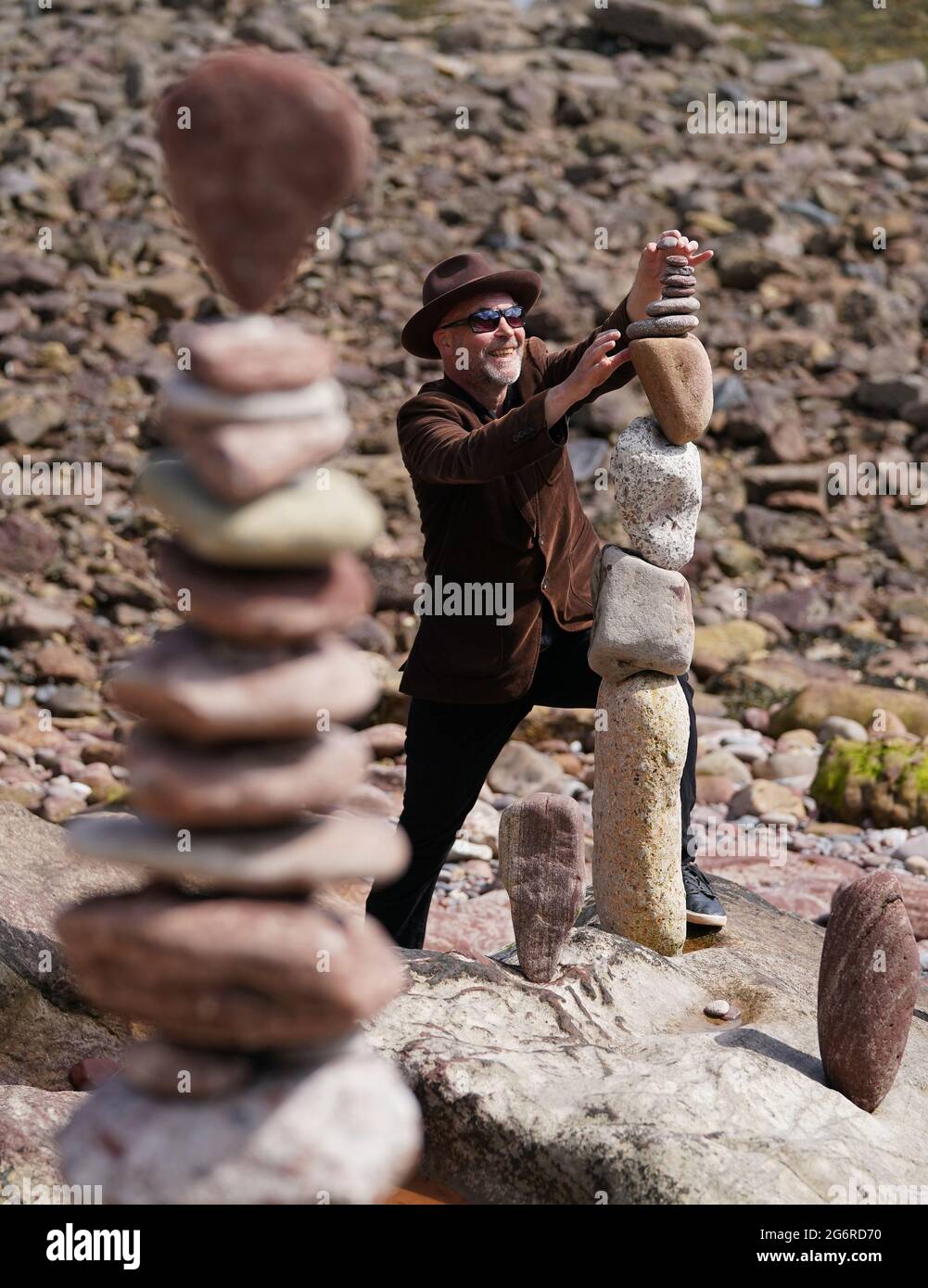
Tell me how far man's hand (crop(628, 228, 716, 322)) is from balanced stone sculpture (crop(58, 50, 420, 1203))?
7.88 ft

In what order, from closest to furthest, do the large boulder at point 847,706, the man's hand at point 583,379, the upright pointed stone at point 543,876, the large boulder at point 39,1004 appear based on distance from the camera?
the man's hand at point 583,379 < the large boulder at point 39,1004 < the upright pointed stone at point 543,876 < the large boulder at point 847,706

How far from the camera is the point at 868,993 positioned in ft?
15.0

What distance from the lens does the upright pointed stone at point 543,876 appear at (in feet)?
16.6

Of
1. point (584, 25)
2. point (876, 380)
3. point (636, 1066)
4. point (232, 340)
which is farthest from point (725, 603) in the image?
point (584, 25)

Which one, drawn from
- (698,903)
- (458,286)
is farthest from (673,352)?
(698,903)

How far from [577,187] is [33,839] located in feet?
50.7

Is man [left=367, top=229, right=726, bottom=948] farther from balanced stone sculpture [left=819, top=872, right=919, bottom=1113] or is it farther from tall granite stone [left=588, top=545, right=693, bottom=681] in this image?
balanced stone sculpture [left=819, top=872, right=919, bottom=1113]

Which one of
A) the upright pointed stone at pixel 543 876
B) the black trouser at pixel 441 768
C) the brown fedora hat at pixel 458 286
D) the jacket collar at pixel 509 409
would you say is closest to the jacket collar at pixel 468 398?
the jacket collar at pixel 509 409

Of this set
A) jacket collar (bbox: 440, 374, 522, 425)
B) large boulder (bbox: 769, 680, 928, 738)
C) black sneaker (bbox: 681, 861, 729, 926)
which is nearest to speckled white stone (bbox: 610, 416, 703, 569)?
jacket collar (bbox: 440, 374, 522, 425)

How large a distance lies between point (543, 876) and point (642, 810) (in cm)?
43

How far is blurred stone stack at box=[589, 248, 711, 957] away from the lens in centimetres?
519

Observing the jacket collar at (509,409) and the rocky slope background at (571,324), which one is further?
the rocky slope background at (571,324)

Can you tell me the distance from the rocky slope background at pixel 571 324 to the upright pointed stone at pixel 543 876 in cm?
172

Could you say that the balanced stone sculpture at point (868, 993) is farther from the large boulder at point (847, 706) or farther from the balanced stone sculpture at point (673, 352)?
the large boulder at point (847, 706)
